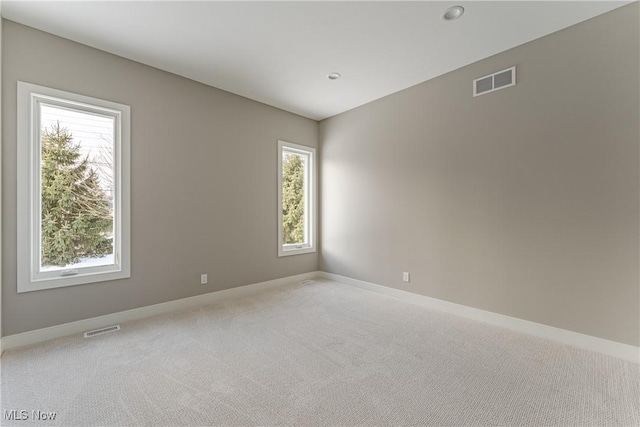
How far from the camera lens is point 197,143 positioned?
140 inches

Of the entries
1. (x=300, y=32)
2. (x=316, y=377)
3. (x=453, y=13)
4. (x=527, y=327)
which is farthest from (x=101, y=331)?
(x=453, y=13)

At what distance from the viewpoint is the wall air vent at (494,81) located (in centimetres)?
285

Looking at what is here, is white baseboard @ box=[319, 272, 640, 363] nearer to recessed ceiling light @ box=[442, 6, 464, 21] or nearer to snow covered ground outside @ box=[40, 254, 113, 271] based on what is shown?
recessed ceiling light @ box=[442, 6, 464, 21]

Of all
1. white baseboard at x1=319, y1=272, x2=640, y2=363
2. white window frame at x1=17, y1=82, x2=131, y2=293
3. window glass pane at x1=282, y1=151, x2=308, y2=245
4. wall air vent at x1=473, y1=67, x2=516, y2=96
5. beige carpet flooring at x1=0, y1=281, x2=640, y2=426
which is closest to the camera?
beige carpet flooring at x1=0, y1=281, x2=640, y2=426

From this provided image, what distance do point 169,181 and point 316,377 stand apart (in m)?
2.72

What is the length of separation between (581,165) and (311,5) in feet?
8.89

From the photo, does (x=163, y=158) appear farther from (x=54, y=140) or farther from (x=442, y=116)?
(x=442, y=116)

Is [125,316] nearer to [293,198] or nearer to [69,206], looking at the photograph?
[69,206]

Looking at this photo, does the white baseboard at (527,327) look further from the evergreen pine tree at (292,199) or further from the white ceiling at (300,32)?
the white ceiling at (300,32)

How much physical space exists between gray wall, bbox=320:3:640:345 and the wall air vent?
73 millimetres

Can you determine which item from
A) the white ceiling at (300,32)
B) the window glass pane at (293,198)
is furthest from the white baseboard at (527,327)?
the white ceiling at (300,32)

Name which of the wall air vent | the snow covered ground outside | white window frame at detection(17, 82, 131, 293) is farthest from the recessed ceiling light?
the snow covered ground outside

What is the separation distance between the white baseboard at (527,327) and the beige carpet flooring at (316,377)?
0.10 m

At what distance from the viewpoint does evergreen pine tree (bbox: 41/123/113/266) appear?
8.68 feet
